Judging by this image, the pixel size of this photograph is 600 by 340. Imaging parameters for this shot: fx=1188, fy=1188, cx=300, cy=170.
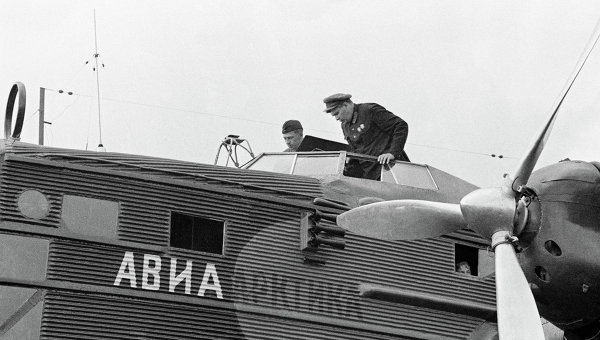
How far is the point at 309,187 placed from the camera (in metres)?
14.5

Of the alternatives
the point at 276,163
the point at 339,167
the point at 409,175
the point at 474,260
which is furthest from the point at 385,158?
the point at 474,260

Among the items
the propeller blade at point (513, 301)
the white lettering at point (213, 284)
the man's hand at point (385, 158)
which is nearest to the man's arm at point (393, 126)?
the man's hand at point (385, 158)

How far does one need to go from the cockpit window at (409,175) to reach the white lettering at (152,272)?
3526 mm

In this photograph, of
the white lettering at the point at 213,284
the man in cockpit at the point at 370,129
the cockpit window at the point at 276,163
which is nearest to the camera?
the white lettering at the point at 213,284

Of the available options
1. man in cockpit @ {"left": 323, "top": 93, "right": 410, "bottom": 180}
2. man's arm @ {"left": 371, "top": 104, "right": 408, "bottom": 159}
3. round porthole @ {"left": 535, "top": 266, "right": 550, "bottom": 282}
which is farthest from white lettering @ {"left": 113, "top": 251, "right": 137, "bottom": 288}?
round porthole @ {"left": 535, "top": 266, "right": 550, "bottom": 282}

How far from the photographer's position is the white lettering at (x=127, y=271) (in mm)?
12961

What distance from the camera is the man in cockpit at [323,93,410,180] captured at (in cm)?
1571

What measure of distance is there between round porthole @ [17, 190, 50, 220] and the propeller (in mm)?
3919

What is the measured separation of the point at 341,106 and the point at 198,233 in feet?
11.3

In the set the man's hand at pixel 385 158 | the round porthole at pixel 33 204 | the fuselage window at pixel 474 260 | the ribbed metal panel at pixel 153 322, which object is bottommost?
the ribbed metal panel at pixel 153 322

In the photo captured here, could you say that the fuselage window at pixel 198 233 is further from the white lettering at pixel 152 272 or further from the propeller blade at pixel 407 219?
the propeller blade at pixel 407 219

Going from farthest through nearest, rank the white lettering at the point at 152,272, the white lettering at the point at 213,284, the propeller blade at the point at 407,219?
the white lettering at the point at 213,284, the white lettering at the point at 152,272, the propeller blade at the point at 407,219

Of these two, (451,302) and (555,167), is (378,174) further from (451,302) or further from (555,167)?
(555,167)

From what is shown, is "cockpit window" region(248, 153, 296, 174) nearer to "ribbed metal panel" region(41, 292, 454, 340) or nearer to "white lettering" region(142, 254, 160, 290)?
"ribbed metal panel" region(41, 292, 454, 340)
